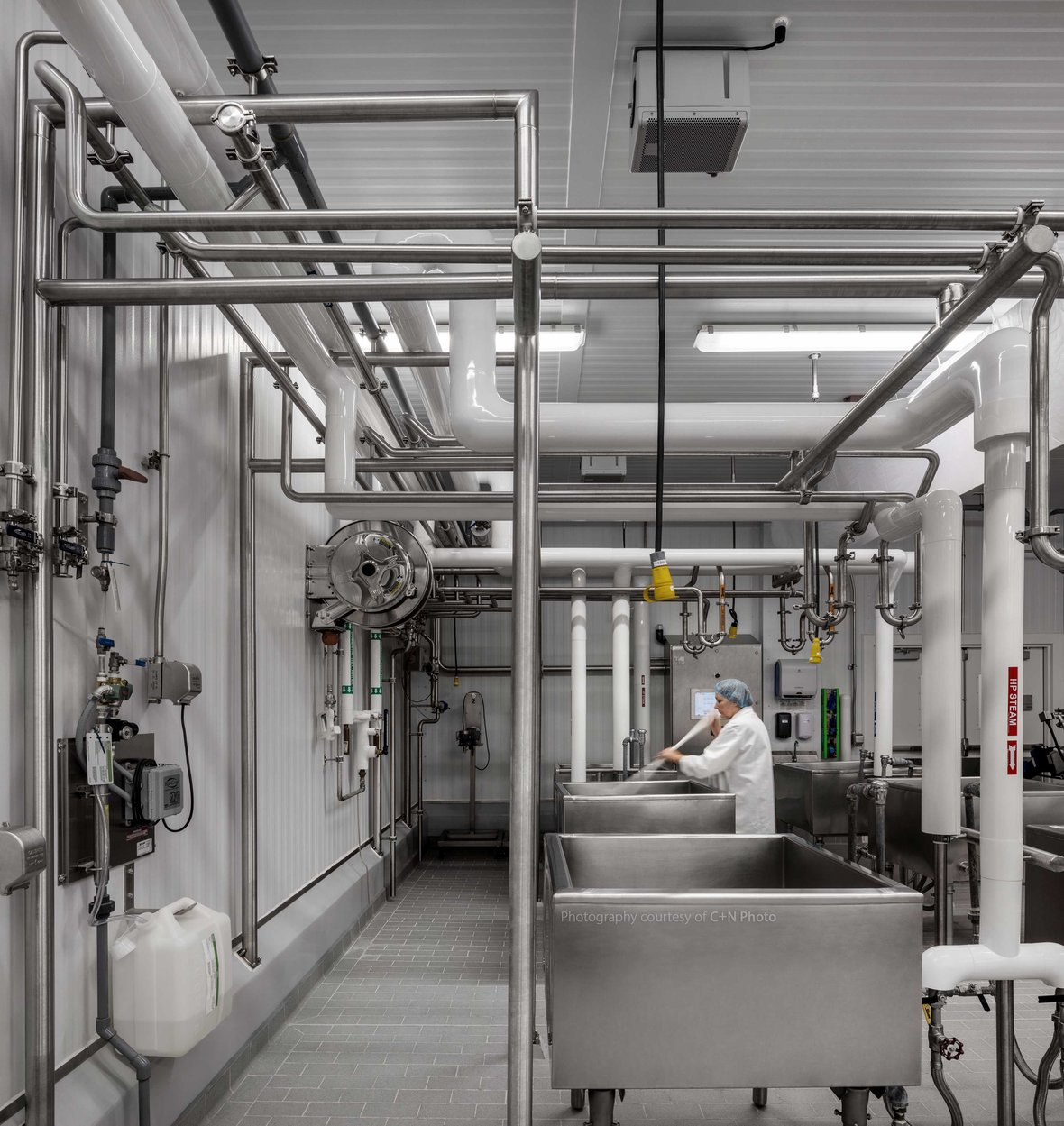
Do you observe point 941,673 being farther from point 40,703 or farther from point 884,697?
point 884,697

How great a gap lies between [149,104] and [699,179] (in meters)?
2.50

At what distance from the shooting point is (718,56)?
9.87 ft

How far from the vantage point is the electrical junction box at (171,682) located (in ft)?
10.1

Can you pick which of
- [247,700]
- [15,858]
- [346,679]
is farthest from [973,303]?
[346,679]

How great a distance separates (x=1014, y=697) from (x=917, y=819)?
3.54 m

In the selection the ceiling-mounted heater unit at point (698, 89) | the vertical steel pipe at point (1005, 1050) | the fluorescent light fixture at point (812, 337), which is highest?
the ceiling-mounted heater unit at point (698, 89)

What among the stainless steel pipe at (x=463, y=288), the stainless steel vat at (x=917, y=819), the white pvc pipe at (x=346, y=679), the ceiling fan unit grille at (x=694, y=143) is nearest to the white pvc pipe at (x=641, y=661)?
the stainless steel vat at (x=917, y=819)

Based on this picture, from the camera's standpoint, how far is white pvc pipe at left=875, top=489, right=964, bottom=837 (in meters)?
2.84

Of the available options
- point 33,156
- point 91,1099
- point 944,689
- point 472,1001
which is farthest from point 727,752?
point 33,156

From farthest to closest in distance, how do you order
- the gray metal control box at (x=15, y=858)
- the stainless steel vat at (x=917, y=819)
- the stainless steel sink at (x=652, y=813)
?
1. the stainless steel vat at (x=917, y=819)
2. the stainless steel sink at (x=652, y=813)
3. the gray metal control box at (x=15, y=858)

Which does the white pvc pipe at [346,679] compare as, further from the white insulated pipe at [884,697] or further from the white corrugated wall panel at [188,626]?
the white insulated pipe at [884,697]

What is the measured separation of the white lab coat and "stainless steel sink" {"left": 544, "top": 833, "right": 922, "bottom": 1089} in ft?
8.43

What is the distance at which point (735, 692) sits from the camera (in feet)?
18.1

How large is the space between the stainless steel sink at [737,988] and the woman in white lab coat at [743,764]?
2.54 m
